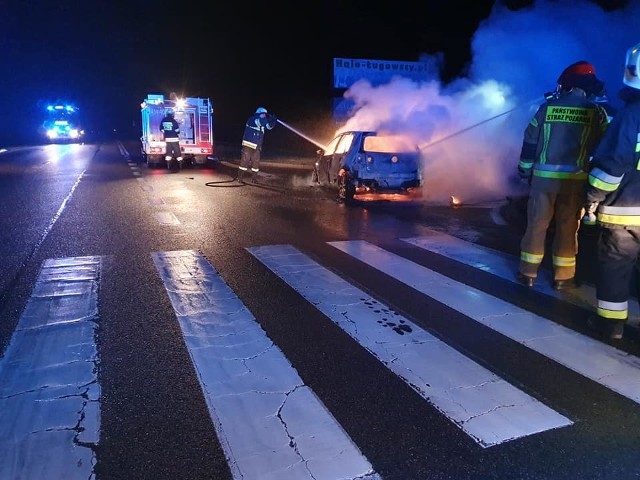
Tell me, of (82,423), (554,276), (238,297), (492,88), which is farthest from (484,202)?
(82,423)

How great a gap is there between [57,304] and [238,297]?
165cm

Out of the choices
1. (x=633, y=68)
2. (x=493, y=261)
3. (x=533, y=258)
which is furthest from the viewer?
(x=493, y=261)

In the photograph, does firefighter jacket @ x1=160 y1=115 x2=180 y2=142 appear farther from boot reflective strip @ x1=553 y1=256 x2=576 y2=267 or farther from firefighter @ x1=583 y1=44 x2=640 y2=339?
firefighter @ x1=583 y1=44 x2=640 y2=339

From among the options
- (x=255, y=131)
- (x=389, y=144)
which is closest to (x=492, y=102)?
(x=389, y=144)

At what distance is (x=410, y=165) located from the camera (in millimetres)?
10562

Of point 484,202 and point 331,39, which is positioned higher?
point 331,39

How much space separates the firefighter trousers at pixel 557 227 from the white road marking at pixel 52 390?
163 inches

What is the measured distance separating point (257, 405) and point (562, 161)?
3694 millimetres

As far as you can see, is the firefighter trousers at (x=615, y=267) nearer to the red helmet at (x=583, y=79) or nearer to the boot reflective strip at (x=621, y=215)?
the boot reflective strip at (x=621, y=215)

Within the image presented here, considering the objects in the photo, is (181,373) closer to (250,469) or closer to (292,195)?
(250,469)

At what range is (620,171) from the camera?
12.1ft

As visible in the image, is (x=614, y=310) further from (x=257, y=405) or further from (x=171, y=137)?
(x=171, y=137)

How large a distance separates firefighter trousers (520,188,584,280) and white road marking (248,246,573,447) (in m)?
1.73

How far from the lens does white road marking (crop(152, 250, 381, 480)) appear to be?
99.1 inches
